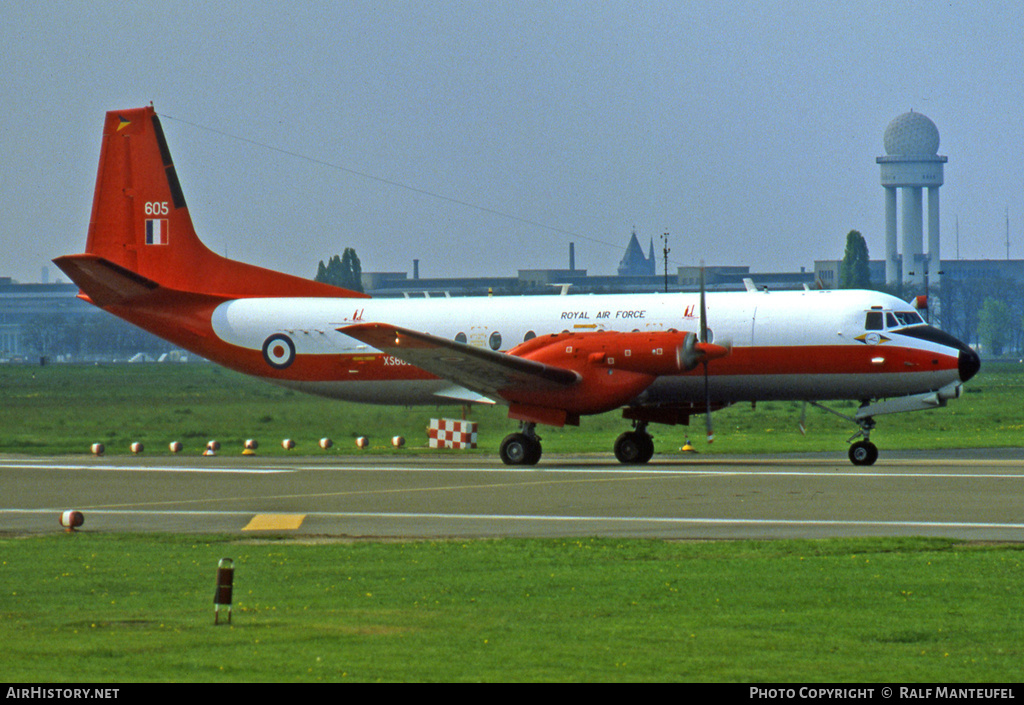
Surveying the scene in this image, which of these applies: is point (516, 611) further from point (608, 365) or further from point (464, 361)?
point (464, 361)

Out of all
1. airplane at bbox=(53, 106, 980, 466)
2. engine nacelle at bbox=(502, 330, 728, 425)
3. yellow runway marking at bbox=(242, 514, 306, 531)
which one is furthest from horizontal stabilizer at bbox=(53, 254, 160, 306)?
yellow runway marking at bbox=(242, 514, 306, 531)

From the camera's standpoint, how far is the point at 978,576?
13.5 meters

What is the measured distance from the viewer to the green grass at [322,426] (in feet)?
127

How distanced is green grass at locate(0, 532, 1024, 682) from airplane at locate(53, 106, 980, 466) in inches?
511

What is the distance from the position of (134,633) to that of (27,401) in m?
43.2

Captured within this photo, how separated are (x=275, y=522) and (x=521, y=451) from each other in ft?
37.2

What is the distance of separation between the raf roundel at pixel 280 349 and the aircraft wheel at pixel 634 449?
9.31 m

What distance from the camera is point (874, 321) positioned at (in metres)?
30.0

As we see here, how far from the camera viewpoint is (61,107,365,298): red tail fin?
3747cm

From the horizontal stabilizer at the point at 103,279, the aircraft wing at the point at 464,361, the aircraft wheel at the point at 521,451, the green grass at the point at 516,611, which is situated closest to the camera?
the green grass at the point at 516,611

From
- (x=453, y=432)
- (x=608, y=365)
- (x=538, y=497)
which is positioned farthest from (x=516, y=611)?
(x=453, y=432)

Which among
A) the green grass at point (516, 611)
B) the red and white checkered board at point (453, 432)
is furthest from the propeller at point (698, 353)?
the green grass at point (516, 611)

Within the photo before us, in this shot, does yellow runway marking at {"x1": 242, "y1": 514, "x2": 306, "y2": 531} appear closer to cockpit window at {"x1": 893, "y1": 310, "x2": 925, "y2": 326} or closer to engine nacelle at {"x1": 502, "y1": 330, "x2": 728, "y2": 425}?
engine nacelle at {"x1": 502, "y1": 330, "x2": 728, "y2": 425}

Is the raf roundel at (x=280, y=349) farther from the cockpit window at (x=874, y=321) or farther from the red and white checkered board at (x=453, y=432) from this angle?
the cockpit window at (x=874, y=321)
